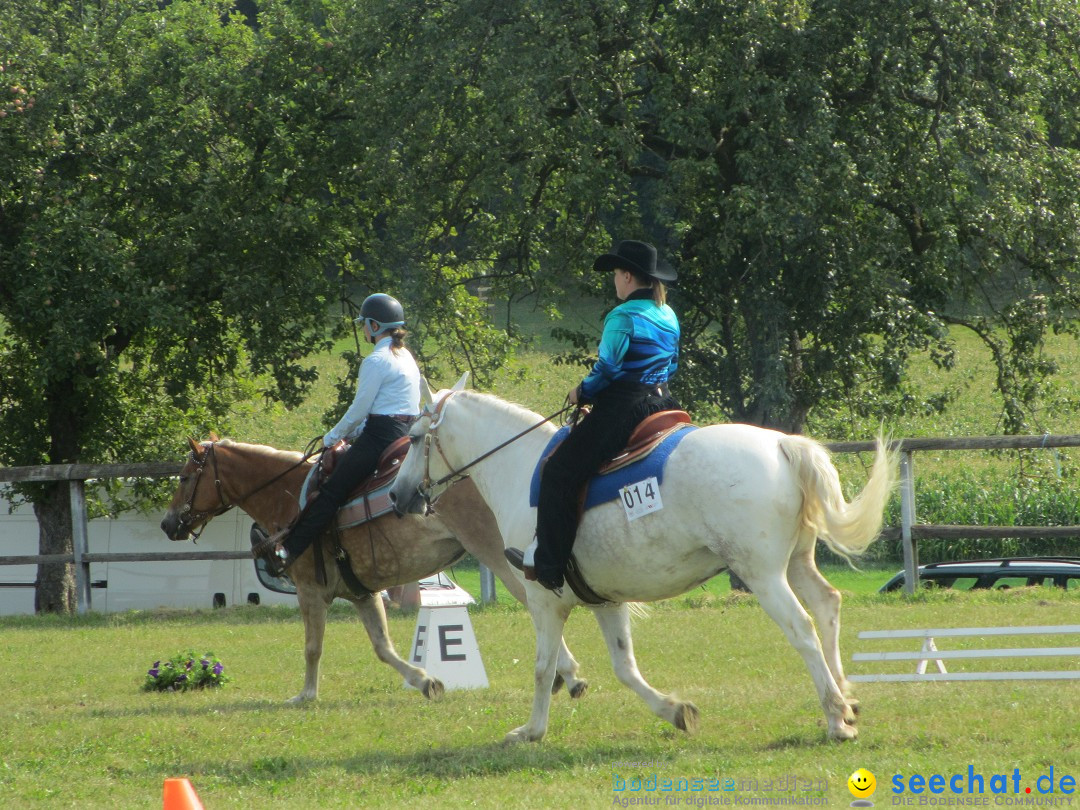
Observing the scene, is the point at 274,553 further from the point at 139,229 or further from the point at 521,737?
the point at 139,229

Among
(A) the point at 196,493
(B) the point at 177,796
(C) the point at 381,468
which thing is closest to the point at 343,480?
(C) the point at 381,468

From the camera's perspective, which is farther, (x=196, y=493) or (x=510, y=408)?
(x=196, y=493)

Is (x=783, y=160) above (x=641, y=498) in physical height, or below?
above

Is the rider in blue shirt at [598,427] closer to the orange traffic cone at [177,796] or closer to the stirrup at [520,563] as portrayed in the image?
the stirrup at [520,563]

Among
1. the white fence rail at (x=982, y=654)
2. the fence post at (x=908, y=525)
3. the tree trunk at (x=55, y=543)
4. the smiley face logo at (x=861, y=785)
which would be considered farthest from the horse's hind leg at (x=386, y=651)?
the tree trunk at (x=55, y=543)

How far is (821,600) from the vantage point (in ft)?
21.0

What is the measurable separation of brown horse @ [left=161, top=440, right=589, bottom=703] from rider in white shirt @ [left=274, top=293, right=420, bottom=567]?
27 centimetres

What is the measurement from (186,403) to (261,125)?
163 inches

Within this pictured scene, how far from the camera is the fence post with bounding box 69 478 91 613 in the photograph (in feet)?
47.4

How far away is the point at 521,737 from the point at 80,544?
957 cm

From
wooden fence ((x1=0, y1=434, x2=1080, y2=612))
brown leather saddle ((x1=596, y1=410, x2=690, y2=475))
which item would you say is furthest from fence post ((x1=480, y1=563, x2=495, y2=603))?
brown leather saddle ((x1=596, y1=410, x2=690, y2=475))

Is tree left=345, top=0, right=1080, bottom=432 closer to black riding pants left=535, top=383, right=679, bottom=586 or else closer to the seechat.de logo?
black riding pants left=535, top=383, right=679, bottom=586

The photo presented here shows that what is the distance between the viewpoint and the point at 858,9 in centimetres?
1425

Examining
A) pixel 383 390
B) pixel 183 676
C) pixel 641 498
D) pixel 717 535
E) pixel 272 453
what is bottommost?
pixel 183 676
